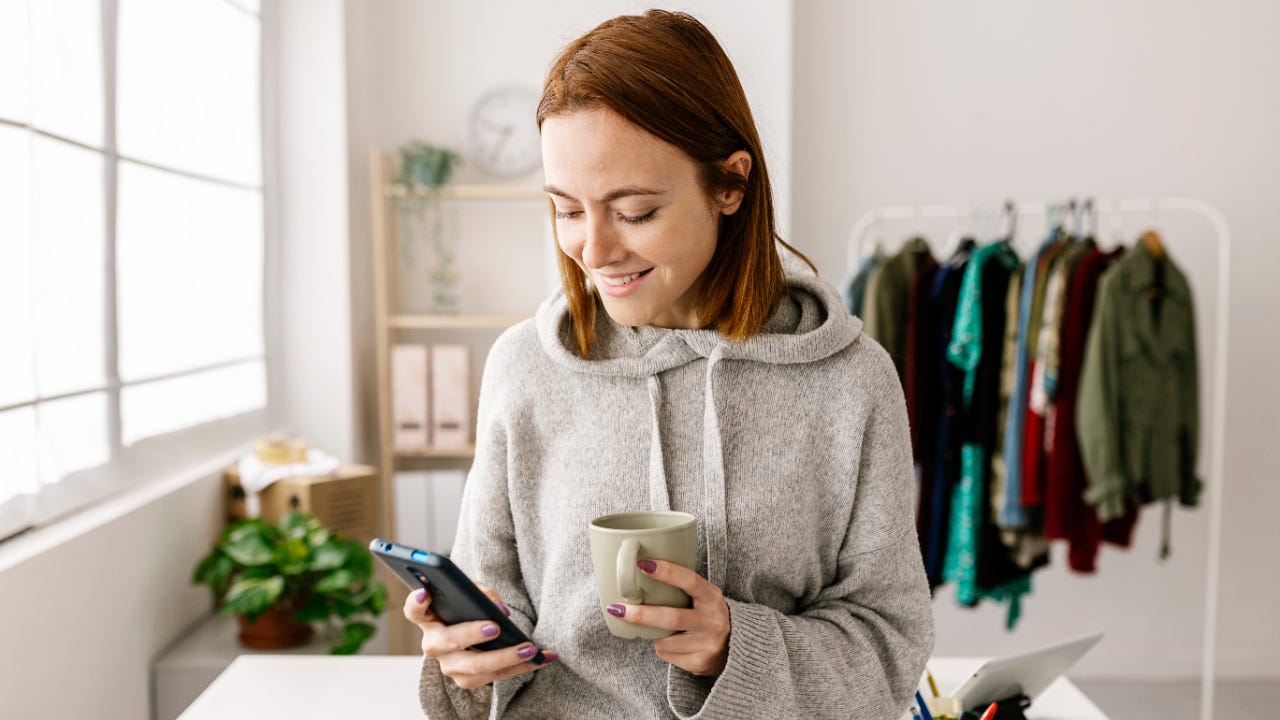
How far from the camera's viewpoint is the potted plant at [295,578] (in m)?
2.48

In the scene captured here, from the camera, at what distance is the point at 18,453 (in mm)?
1948

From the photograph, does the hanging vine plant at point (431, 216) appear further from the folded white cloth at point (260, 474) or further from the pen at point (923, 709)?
the pen at point (923, 709)

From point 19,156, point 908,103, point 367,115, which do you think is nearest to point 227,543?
point 19,156

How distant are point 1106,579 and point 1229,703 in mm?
527

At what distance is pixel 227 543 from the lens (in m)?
2.54

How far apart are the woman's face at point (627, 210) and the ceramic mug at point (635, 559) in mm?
227

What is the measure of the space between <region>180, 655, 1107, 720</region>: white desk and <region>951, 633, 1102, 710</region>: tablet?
84 mm

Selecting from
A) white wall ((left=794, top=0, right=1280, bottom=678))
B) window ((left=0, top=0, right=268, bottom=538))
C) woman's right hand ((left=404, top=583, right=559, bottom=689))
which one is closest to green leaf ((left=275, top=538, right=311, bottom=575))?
window ((left=0, top=0, right=268, bottom=538))

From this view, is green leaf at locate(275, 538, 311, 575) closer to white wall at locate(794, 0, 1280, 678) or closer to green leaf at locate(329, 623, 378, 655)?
green leaf at locate(329, 623, 378, 655)

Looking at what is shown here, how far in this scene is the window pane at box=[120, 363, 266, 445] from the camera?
249 cm

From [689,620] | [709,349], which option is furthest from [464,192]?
[689,620]

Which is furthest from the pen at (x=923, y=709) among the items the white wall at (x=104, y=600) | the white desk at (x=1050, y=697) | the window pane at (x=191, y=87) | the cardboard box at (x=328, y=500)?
the window pane at (x=191, y=87)

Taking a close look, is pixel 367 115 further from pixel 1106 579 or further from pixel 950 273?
pixel 1106 579

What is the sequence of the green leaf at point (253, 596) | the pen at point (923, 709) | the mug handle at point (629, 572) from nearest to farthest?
the mug handle at point (629, 572)
the pen at point (923, 709)
the green leaf at point (253, 596)
